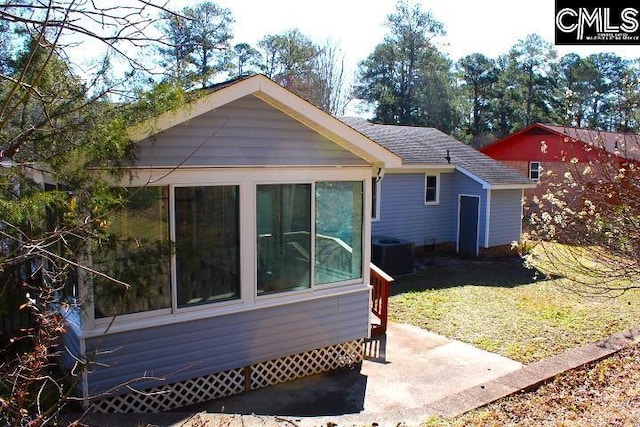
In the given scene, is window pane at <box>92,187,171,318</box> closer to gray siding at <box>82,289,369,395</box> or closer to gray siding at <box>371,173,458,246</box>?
gray siding at <box>82,289,369,395</box>

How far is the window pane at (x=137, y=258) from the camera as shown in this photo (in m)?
5.57

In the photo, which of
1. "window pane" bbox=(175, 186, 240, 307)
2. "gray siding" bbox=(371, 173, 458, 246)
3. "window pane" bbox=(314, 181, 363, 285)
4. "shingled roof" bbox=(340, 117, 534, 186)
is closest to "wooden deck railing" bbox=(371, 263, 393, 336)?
"window pane" bbox=(314, 181, 363, 285)

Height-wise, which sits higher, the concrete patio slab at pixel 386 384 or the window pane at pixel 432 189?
the window pane at pixel 432 189

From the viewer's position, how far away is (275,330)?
6828 millimetres

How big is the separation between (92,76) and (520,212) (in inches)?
608

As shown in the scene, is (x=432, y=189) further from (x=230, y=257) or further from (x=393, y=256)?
(x=230, y=257)

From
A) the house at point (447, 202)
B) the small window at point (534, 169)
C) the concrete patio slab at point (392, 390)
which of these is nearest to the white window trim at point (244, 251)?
the concrete patio slab at point (392, 390)

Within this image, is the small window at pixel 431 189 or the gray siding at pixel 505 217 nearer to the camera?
the gray siding at pixel 505 217

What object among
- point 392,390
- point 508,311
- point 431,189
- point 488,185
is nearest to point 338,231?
point 392,390

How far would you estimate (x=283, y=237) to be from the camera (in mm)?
6852

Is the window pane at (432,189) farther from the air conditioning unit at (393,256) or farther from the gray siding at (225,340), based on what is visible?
the gray siding at (225,340)

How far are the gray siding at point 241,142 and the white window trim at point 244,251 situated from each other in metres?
0.13

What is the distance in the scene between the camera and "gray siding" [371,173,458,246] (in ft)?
51.3

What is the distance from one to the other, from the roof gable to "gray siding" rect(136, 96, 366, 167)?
107 mm
